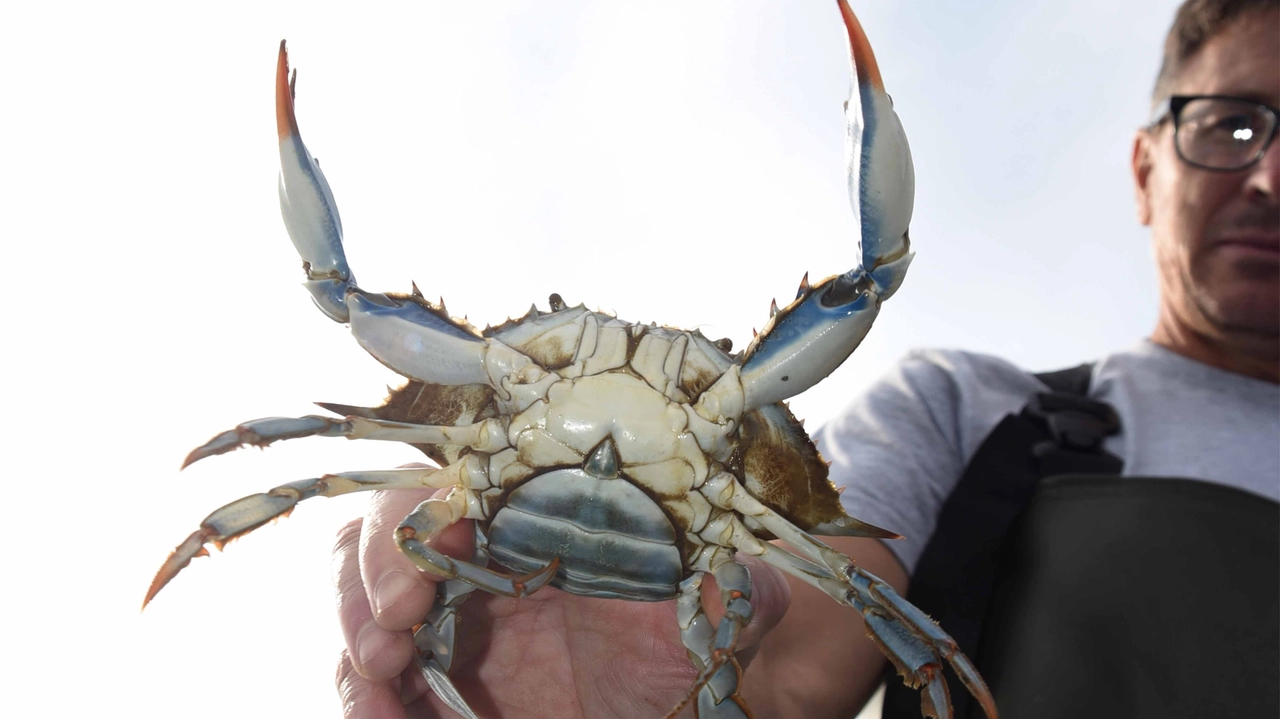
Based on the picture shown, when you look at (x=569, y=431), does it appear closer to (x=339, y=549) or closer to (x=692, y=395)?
(x=692, y=395)

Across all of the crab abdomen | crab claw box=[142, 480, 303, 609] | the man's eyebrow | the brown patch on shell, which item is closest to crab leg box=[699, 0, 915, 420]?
the brown patch on shell

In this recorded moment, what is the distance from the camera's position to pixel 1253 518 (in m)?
2.97

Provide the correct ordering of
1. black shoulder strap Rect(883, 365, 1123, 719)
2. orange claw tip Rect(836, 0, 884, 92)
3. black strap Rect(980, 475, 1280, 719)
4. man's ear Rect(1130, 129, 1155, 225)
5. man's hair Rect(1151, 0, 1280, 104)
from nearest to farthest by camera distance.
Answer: orange claw tip Rect(836, 0, 884, 92) → black strap Rect(980, 475, 1280, 719) → black shoulder strap Rect(883, 365, 1123, 719) → man's hair Rect(1151, 0, 1280, 104) → man's ear Rect(1130, 129, 1155, 225)

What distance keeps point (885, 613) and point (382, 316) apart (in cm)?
115

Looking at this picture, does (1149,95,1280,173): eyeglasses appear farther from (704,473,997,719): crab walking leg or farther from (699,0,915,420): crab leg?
(704,473,997,719): crab walking leg

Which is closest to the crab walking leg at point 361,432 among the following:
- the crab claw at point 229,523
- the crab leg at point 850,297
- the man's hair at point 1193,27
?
the crab claw at point 229,523

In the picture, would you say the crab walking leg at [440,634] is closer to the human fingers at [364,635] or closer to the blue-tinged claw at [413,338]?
the human fingers at [364,635]

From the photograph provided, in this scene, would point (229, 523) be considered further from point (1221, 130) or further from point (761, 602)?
point (1221, 130)

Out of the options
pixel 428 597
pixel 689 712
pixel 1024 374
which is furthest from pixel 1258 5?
pixel 428 597

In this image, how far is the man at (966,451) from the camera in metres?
2.05

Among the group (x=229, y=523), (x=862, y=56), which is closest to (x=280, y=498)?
(x=229, y=523)

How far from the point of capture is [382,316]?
5.15ft

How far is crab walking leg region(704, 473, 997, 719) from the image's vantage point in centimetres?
154

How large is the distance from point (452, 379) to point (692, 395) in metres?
0.48
